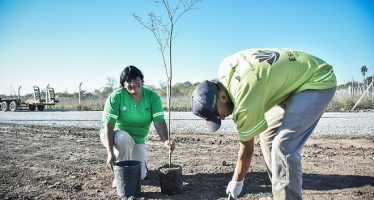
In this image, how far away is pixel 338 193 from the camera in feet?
13.5

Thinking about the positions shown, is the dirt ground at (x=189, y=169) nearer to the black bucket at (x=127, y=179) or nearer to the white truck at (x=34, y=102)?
the black bucket at (x=127, y=179)

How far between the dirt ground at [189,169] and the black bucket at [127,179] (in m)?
0.13

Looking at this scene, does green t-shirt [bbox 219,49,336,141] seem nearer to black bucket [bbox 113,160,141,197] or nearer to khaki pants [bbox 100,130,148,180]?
black bucket [bbox 113,160,141,197]

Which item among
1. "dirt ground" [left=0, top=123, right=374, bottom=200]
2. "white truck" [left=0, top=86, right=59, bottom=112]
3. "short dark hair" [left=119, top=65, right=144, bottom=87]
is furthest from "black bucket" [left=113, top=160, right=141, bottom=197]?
"white truck" [left=0, top=86, right=59, bottom=112]

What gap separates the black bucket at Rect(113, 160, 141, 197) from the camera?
3.98 meters

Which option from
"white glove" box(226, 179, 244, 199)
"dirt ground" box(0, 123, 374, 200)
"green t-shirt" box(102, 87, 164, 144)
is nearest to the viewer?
"white glove" box(226, 179, 244, 199)

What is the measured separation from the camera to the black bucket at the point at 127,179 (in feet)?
13.1

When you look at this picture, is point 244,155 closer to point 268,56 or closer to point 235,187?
point 235,187

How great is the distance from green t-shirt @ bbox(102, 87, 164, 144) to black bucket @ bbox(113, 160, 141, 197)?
642 millimetres

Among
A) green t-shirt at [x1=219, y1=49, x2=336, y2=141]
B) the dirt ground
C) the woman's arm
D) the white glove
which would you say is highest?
green t-shirt at [x1=219, y1=49, x2=336, y2=141]

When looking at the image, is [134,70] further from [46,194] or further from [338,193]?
[338,193]

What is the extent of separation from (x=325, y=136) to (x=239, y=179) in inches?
240

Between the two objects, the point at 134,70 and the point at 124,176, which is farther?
the point at 134,70

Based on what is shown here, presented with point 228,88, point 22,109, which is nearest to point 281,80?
point 228,88
